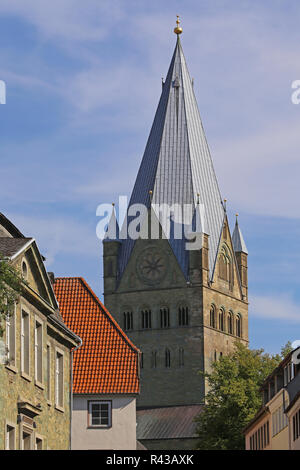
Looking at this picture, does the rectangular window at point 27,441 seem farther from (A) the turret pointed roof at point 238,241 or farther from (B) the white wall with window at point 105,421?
(A) the turret pointed roof at point 238,241

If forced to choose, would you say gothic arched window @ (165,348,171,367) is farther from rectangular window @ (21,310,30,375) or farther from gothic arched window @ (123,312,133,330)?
rectangular window @ (21,310,30,375)

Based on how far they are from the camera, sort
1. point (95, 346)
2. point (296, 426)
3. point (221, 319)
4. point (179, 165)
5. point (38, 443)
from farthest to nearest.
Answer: point (179, 165) < point (221, 319) < point (95, 346) < point (296, 426) < point (38, 443)

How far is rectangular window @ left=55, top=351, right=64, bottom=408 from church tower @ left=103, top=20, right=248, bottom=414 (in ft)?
268

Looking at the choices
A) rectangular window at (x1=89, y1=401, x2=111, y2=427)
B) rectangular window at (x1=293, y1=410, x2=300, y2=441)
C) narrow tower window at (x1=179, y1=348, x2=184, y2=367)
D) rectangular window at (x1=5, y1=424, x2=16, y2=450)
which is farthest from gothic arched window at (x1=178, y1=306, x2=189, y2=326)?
rectangular window at (x1=5, y1=424, x2=16, y2=450)

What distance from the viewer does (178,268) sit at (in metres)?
129

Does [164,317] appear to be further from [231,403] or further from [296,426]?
[296,426]

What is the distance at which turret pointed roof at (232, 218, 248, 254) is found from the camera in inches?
5433

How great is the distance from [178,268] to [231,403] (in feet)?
148

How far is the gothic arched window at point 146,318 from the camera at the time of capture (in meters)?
128

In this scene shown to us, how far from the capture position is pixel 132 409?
51000 mm

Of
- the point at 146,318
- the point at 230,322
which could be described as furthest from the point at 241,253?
the point at 146,318

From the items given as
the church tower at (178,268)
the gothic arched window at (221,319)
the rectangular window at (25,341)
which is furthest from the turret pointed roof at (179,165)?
the rectangular window at (25,341)

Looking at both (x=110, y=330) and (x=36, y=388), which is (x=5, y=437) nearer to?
(x=36, y=388)

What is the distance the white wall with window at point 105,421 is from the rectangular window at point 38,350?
41.5 ft
